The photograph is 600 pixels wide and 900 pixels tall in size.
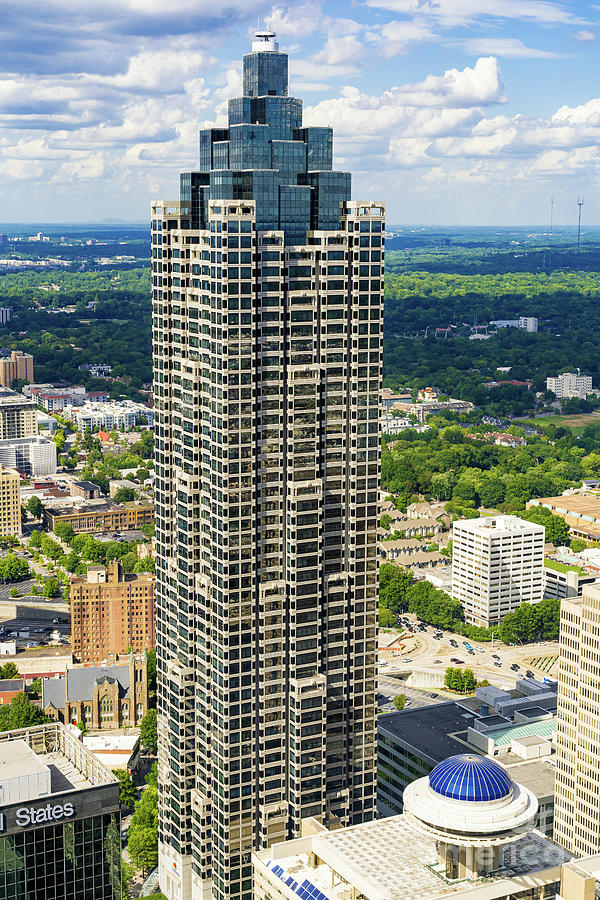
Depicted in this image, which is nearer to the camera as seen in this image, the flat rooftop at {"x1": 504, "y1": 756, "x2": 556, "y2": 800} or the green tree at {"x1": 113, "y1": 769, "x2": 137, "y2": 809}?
the flat rooftop at {"x1": 504, "y1": 756, "x2": 556, "y2": 800}

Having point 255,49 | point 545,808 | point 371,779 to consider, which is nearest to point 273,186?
point 255,49

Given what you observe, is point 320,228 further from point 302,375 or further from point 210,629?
point 210,629

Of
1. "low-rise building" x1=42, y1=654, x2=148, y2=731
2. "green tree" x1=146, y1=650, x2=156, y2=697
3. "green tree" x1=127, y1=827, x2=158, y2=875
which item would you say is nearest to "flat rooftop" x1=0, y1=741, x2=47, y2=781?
"green tree" x1=127, y1=827, x2=158, y2=875

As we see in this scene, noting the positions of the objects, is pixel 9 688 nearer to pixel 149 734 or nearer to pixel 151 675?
pixel 151 675

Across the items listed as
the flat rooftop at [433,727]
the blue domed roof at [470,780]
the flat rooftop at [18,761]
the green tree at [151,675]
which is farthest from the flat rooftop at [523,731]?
the flat rooftop at [18,761]

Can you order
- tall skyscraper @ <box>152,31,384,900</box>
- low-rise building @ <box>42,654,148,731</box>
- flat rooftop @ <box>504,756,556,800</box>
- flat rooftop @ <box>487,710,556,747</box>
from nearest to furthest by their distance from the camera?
1. tall skyscraper @ <box>152,31,384,900</box>
2. flat rooftop @ <box>504,756,556,800</box>
3. flat rooftop @ <box>487,710,556,747</box>
4. low-rise building @ <box>42,654,148,731</box>

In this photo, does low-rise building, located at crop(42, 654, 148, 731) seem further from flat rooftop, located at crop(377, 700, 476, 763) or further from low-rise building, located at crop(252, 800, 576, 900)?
low-rise building, located at crop(252, 800, 576, 900)
